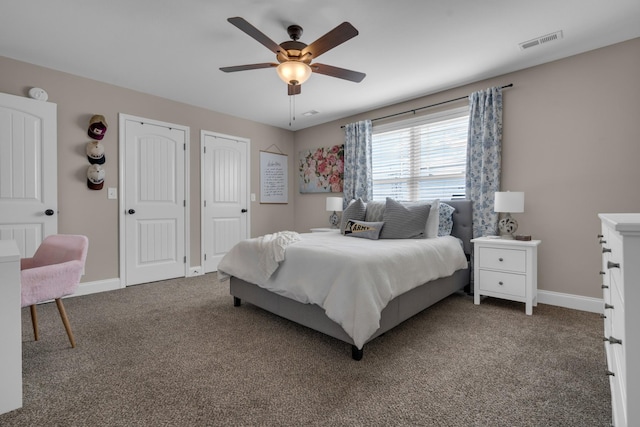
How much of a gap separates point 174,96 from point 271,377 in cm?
379

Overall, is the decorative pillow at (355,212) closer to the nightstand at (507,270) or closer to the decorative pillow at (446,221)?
the decorative pillow at (446,221)

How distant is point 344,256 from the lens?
77.9 inches

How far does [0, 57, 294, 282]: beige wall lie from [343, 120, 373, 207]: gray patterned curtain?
2291 mm

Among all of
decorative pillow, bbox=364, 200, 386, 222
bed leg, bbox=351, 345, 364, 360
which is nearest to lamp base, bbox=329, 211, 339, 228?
decorative pillow, bbox=364, 200, 386, 222

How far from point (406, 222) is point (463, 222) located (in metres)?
0.80

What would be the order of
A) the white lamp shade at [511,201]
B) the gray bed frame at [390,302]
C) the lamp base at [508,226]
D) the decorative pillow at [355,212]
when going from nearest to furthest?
the gray bed frame at [390,302]
the white lamp shade at [511,201]
the lamp base at [508,226]
the decorative pillow at [355,212]

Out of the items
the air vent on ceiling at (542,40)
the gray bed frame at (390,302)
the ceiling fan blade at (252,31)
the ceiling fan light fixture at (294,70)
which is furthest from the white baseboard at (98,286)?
the air vent on ceiling at (542,40)

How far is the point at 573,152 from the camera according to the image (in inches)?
112

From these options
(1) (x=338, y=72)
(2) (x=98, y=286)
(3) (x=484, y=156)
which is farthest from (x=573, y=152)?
(2) (x=98, y=286)

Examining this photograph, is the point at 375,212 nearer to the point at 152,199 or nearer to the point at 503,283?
the point at 503,283

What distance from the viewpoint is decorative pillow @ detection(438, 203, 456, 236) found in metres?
3.41

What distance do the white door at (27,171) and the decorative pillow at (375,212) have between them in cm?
349

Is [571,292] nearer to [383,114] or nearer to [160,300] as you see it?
[383,114]

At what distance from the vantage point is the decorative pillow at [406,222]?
3.09 meters
